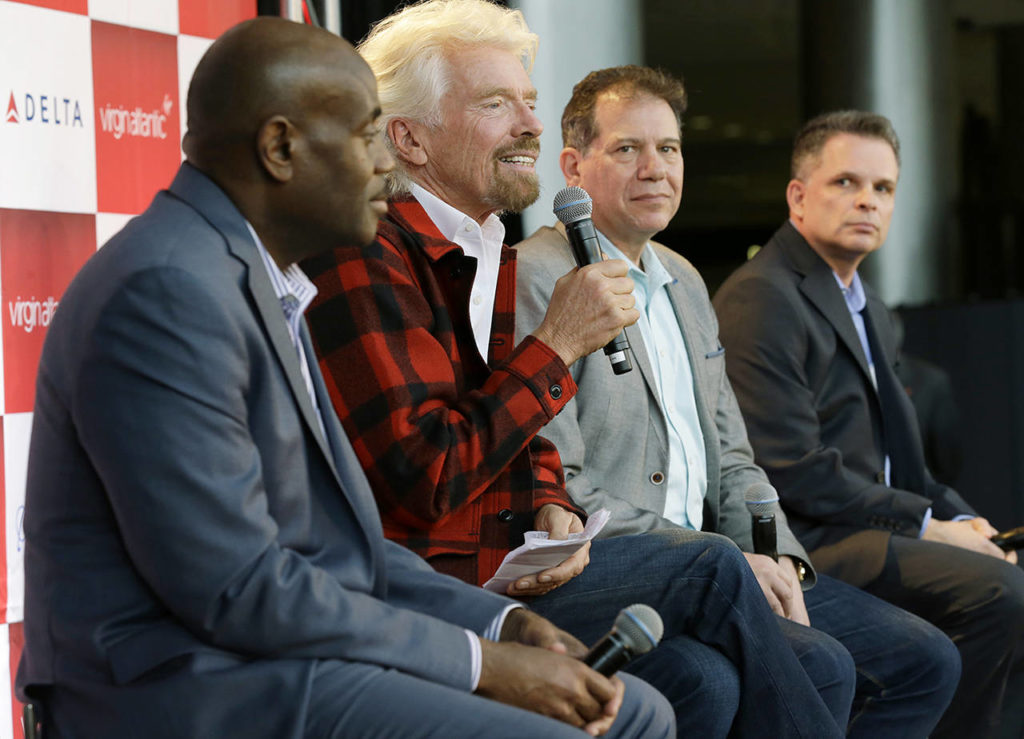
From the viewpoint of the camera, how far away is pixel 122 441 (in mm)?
1242

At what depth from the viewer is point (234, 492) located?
1.27 m

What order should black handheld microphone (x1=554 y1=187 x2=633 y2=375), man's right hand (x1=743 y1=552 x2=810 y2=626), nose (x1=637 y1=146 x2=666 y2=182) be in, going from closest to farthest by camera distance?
black handheld microphone (x1=554 y1=187 x2=633 y2=375) → man's right hand (x1=743 y1=552 x2=810 y2=626) → nose (x1=637 y1=146 x2=666 y2=182)

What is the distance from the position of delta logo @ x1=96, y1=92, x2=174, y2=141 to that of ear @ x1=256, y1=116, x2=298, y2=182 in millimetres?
1098

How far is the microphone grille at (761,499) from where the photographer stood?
7.75 feet

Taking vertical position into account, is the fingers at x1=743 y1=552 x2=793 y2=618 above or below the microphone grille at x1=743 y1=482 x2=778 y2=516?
below

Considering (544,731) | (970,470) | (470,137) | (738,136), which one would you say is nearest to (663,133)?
(470,137)

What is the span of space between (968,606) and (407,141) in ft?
5.20

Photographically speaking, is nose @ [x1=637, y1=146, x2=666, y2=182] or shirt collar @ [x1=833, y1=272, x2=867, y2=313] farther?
shirt collar @ [x1=833, y1=272, x2=867, y2=313]

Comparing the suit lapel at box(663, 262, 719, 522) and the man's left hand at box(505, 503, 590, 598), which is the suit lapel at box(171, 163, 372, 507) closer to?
the man's left hand at box(505, 503, 590, 598)

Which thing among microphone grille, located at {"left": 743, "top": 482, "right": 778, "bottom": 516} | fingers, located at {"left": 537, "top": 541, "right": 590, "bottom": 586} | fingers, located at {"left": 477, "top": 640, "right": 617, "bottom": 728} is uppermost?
microphone grille, located at {"left": 743, "top": 482, "right": 778, "bottom": 516}

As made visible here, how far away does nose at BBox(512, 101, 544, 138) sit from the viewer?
7.20ft

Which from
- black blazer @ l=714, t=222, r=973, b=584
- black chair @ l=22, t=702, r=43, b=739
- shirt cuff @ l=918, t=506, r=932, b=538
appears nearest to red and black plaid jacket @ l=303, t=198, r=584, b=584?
black chair @ l=22, t=702, r=43, b=739

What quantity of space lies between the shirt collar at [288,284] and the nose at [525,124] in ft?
2.59

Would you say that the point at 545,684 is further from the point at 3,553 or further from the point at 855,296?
the point at 855,296
